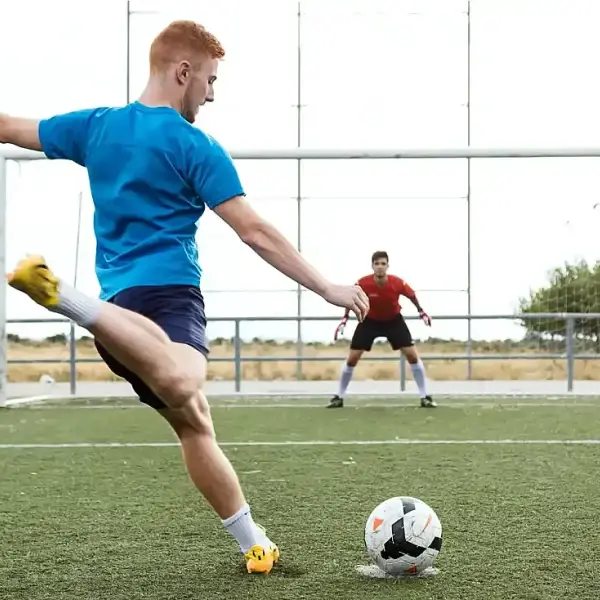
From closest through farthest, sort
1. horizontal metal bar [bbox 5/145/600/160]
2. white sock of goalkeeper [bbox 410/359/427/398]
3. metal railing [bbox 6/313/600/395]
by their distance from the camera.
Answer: horizontal metal bar [bbox 5/145/600/160], white sock of goalkeeper [bbox 410/359/427/398], metal railing [bbox 6/313/600/395]

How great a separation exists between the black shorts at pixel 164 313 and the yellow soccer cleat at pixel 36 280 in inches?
11.9

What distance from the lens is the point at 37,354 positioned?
1355cm

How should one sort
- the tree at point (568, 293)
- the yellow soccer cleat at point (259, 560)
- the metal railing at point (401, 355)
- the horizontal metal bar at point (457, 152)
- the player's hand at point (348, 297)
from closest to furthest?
1. the player's hand at point (348, 297)
2. the yellow soccer cleat at point (259, 560)
3. the horizontal metal bar at point (457, 152)
4. the metal railing at point (401, 355)
5. the tree at point (568, 293)

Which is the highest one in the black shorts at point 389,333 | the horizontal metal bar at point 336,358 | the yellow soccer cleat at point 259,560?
the black shorts at point 389,333

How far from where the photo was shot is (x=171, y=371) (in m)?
2.78

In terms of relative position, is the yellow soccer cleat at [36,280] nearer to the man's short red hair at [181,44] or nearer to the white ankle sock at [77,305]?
the white ankle sock at [77,305]

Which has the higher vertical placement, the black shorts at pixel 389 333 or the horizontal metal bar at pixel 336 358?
the black shorts at pixel 389 333

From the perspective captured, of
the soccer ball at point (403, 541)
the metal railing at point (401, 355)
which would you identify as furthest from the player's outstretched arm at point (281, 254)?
the metal railing at point (401, 355)

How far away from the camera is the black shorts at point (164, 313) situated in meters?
2.91

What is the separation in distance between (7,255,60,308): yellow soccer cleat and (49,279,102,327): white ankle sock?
20 mm

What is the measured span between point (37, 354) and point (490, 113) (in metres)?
8.02

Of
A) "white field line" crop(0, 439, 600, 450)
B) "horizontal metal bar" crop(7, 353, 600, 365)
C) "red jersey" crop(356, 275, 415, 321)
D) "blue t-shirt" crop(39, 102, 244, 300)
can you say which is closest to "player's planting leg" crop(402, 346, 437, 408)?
"red jersey" crop(356, 275, 415, 321)

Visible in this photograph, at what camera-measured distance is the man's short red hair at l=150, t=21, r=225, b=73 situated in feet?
9.80

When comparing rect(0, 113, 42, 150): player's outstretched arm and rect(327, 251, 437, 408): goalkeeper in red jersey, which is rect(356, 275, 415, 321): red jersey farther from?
rect(0, 113, 42, 150): player's outstretched arm
